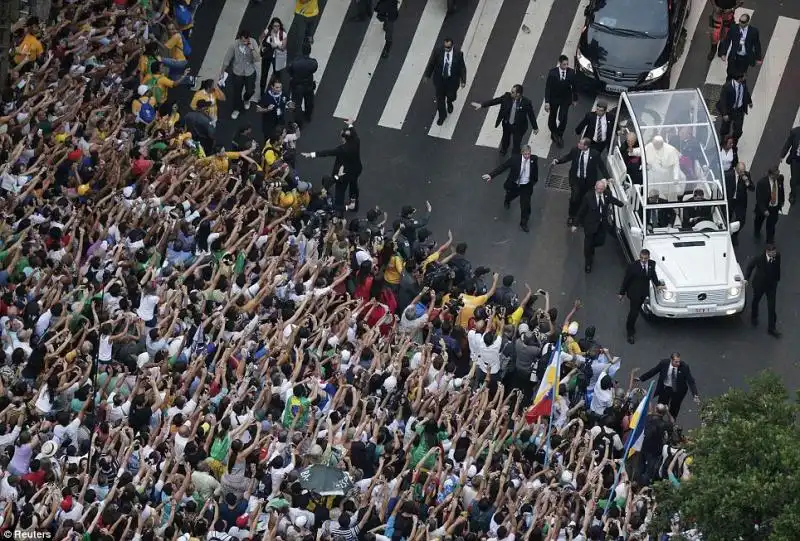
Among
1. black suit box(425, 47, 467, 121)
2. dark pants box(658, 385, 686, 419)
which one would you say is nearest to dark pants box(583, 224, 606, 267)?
dark pants box(658, 385, 686, 419)

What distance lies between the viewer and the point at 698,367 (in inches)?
1189

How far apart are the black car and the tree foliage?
33.9ft

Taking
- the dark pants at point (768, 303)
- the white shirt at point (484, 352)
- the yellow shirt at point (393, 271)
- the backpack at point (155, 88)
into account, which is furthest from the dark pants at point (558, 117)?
the white shirt at point (484, 352)

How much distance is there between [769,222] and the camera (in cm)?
3197

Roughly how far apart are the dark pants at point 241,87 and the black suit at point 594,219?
20.4 ft

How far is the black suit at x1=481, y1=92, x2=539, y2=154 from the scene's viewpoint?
32.9 m

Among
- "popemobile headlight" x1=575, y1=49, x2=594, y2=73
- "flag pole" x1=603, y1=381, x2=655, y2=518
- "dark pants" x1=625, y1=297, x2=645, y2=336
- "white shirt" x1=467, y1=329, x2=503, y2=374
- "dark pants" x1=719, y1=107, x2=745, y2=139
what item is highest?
"popemobile headlight" x1=575, y1=49, x2=594, y2=73

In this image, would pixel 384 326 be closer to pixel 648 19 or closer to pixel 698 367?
pixel 698 367

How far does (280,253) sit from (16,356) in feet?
16.0

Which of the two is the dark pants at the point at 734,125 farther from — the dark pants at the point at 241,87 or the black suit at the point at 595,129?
the dark pants at the point at 241,87

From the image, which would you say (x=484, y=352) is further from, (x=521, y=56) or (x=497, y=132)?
(x=521, y=56)

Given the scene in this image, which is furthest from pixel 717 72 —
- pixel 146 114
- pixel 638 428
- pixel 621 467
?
pixel 621 467

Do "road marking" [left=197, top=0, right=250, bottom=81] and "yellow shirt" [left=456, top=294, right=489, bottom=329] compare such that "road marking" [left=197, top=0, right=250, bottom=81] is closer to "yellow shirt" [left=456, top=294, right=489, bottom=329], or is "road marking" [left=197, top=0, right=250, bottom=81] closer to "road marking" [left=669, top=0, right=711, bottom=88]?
"road marking" [left=669, top=0, right=711, bottom=88]

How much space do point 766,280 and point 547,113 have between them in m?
5.89
